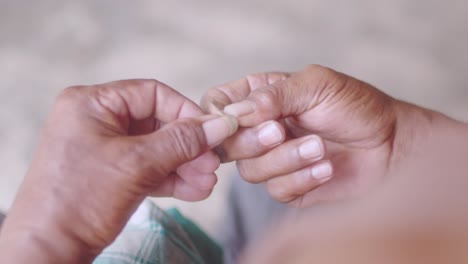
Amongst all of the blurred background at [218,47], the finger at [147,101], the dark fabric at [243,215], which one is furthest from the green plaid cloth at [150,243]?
the blurred background at [218,47]

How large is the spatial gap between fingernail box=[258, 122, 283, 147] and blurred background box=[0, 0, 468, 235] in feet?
2.51

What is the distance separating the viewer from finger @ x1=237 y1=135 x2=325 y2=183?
0.74 meters

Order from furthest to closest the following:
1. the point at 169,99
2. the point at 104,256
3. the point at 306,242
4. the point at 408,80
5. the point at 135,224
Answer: the point at 408,80 → the point at 135,224 → the point at 104,256 → the point at 169,99 → the point at 306,242

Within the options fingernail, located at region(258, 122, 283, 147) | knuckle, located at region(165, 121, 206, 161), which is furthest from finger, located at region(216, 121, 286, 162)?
knuckle, located at region(165, 121, 206, 161)

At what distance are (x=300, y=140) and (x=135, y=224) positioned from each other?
371mm

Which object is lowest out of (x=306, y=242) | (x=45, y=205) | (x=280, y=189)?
(x=280, y=189)

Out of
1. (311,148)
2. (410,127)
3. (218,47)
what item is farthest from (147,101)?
(218,47)

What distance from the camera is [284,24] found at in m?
1.58

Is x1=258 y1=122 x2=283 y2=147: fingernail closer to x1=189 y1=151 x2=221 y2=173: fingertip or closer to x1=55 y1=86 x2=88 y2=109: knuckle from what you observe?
x1=189 y1=151 x2=221 y2=173: fingertip

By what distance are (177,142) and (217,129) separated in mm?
75

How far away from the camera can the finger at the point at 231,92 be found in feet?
2.48

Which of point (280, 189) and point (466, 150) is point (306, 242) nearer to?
point (466, 150)

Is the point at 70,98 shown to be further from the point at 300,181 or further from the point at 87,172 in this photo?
the point at 300,181

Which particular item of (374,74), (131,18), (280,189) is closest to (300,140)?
(280,189)
